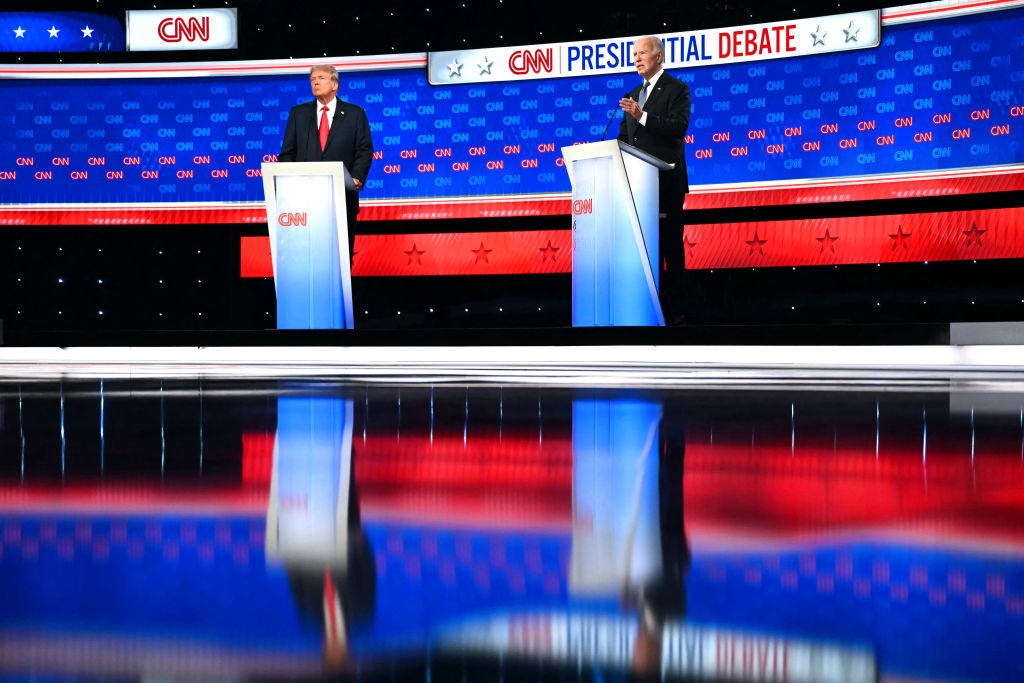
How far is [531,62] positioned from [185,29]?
2.86 meters

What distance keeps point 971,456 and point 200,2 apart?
724 cm

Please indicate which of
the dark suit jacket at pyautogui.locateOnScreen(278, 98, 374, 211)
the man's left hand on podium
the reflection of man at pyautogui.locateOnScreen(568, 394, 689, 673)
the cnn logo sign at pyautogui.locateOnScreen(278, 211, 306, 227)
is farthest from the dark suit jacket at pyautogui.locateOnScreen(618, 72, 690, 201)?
the reflection of man at pyautogui.locateOnScreen(568, 394, 689, 673)

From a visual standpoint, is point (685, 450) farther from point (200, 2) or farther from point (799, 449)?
point (200, 2)

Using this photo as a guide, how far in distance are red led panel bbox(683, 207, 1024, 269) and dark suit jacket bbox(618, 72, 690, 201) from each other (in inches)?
67.3

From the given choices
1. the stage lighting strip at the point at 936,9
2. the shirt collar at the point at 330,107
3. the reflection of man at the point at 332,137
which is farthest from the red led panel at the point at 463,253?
the stage lighting strip at the point at 936,9

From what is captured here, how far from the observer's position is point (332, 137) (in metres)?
5.04

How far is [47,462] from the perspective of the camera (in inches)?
51.2

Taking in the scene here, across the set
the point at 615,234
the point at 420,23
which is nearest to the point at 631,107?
the point at 615,234

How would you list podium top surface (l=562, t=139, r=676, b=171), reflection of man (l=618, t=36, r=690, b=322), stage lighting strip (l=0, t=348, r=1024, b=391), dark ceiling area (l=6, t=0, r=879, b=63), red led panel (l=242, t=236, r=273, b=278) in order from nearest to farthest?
stage lighting strip (l=0, t=348, r=1024, b=391) → podium top surface (l=562, t=139, r=676, b=171) → reflection of man (l=618, t=36, r=690, b=322) → dark ceiling area (l=6, t=0, r=879, b=63) → red led panel (l=242, t=236, r=273, b=278)

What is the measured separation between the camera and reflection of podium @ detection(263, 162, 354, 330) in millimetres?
4773

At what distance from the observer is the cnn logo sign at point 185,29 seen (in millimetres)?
7109

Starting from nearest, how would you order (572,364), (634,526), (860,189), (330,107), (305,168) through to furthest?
(634,526), (572,364), (305,168), (330,107), (860,189)

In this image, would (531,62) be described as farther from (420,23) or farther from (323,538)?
(323,538)

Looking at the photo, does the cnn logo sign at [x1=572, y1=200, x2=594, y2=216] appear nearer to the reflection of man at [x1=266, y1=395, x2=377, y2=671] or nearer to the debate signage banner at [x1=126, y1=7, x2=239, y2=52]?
the reflection of man at [x1=266, y1=395, x2=377, y2=671]
